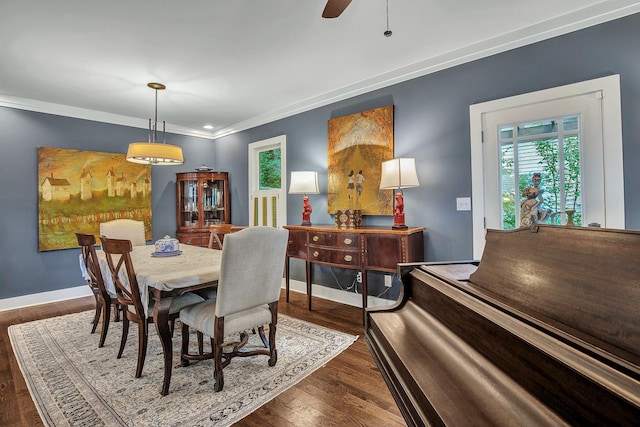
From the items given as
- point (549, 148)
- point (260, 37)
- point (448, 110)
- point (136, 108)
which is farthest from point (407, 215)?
point (136, 108)

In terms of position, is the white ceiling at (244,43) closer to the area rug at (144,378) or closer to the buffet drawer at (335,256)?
the buffet drawer at (335,256)

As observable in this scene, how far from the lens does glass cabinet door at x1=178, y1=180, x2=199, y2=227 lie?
4.93 m

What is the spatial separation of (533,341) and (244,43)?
280 centimetres

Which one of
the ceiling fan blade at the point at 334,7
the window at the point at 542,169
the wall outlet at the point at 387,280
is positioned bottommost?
the wall outlet at the point at 387,280

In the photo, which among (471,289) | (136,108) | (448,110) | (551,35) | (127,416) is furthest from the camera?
(136,108)

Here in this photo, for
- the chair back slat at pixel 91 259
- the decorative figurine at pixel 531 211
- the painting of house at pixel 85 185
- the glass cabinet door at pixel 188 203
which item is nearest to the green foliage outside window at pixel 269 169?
the glass cabinet door at pixel 188 203

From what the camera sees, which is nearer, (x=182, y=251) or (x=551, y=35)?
(x=551, y=35)

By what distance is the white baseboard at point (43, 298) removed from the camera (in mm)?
3584

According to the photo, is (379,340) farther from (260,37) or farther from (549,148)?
(260,37)

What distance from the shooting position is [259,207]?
15.6 feet

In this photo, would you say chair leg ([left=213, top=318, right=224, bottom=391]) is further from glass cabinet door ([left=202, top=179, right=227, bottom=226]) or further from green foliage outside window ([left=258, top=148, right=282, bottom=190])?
glass cabinet door ([left=202, top=179, right=227, bottom=226])

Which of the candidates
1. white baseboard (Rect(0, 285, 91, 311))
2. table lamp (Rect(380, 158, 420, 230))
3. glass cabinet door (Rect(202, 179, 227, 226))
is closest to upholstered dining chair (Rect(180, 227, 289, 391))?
table lamp (Rect(380, 158, 420, 230))

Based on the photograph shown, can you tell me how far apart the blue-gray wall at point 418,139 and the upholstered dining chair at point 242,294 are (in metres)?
1.61

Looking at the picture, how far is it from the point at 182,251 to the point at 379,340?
7.58 ft
